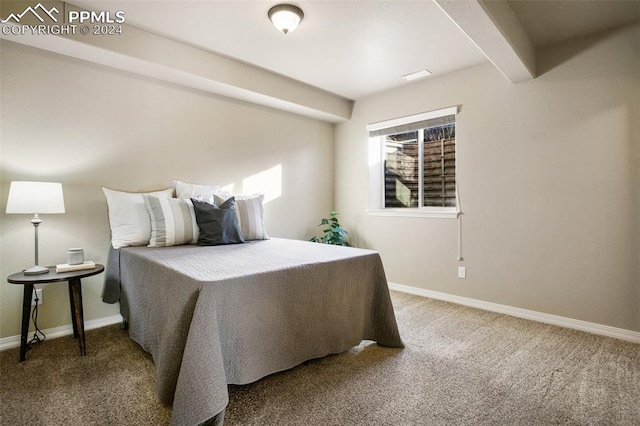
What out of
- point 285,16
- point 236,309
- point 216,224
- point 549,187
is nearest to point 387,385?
point 236,309

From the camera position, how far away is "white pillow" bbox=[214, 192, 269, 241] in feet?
9.81

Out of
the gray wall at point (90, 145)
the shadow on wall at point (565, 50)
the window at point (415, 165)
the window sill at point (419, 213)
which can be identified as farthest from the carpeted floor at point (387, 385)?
the shadow on wall at point (565, 50)

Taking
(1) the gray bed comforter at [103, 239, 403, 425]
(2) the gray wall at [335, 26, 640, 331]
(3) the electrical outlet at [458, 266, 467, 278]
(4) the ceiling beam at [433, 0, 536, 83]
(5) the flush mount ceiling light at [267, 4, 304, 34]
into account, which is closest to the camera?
(1) the gray bed comforter at [103, 239, 403, 425]

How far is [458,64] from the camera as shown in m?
3.23

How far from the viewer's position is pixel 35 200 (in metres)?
2.12

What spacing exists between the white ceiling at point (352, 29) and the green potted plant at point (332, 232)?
6.15 ft

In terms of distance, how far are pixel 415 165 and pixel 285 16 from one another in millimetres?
2294

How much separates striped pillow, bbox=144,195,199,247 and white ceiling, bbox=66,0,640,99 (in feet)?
4.50

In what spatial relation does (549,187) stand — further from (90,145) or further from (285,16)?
(90,145)

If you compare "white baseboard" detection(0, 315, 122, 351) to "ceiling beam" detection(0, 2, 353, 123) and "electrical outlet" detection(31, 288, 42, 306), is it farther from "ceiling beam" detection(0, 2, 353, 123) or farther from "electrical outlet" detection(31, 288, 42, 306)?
"ceiling beam" detection(0, 2, 353, 123)

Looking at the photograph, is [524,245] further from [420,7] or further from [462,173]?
[420,7]

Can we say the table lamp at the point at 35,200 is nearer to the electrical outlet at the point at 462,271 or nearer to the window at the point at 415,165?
the window at the point at 415,165

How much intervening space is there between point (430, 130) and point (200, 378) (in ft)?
11.1

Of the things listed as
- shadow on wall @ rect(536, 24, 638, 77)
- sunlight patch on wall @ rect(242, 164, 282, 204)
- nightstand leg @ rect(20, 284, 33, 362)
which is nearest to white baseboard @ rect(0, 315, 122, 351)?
nightstand leg @ rect(20, 284, 33, 362)
